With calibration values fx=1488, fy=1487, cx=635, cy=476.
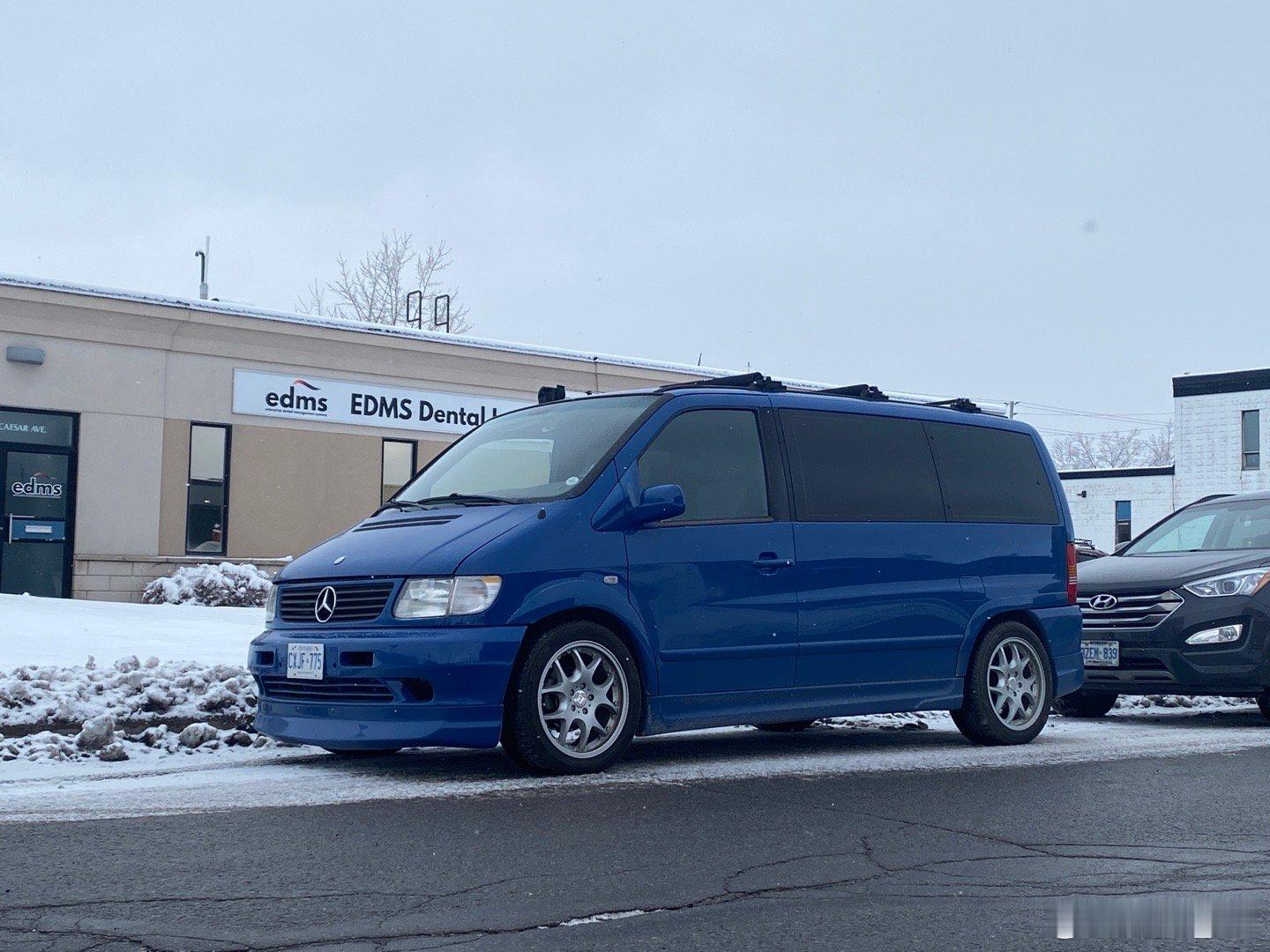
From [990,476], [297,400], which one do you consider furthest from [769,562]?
[297,400]

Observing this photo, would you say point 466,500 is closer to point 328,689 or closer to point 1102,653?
point 328,689

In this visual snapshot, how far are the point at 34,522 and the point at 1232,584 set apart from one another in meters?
16.4

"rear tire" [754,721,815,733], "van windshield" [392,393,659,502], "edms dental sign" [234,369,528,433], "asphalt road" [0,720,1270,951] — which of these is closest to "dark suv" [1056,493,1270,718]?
"rear tire" [754,721,815,733]

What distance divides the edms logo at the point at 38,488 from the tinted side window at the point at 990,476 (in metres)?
15.6

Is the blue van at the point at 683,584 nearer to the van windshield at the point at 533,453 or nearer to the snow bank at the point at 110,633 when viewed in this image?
the van windshield at the point at 533,453

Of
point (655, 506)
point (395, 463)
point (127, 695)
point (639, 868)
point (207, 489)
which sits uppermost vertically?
point (395, 463)

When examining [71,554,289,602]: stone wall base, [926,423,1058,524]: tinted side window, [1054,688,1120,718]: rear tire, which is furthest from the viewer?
[71,554,289,602]: stone wall base

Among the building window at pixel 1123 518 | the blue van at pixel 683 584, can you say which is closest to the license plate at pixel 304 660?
the blue van at pixel 683 584

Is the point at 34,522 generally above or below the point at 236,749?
above

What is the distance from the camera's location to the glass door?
→ 2056 centimetres

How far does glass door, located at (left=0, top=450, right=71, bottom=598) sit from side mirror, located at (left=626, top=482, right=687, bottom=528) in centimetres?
1568

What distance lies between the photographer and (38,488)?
68.5 ft

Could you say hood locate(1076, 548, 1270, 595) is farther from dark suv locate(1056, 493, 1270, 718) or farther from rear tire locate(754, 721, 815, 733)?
rear tire locate(754, 721, 815, 733)

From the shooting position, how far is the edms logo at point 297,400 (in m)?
23.1
